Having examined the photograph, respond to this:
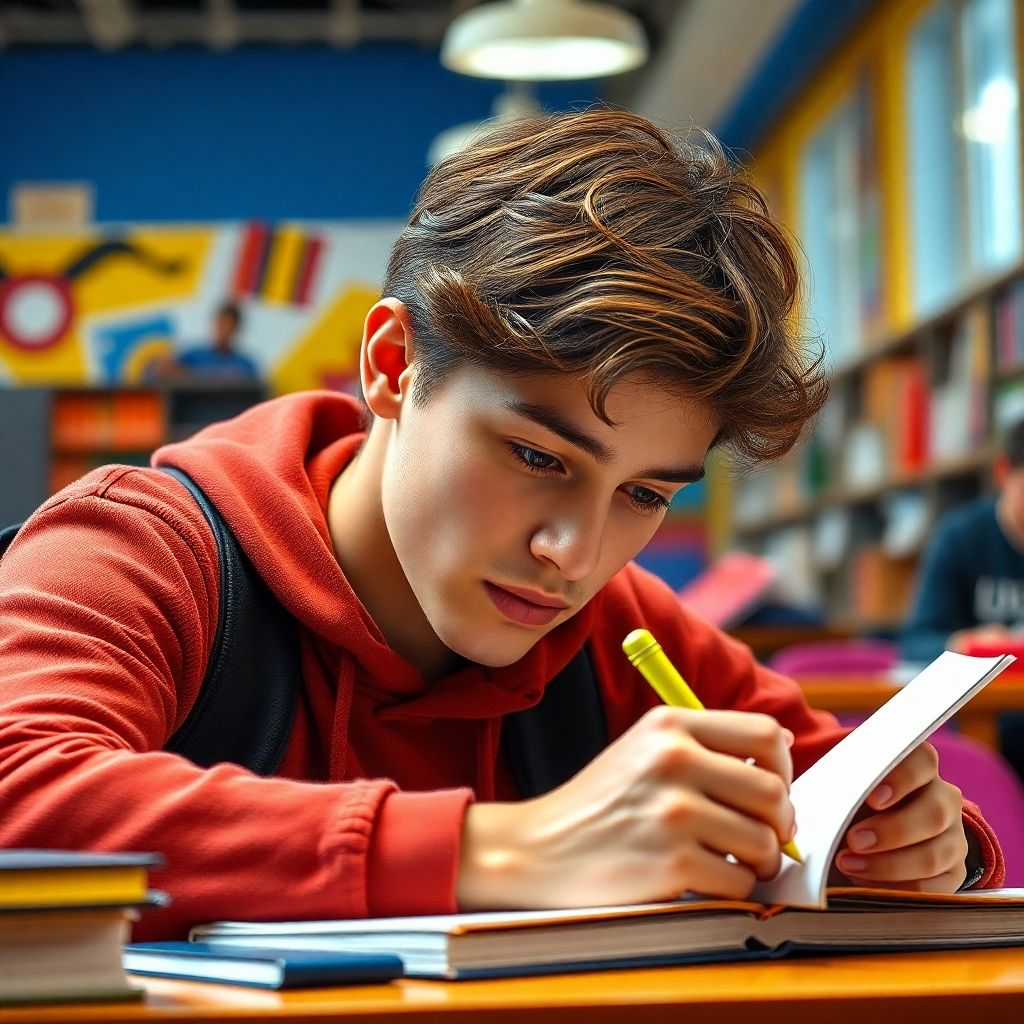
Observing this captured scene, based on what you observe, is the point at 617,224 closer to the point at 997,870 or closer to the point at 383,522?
Result: the point at 383,522

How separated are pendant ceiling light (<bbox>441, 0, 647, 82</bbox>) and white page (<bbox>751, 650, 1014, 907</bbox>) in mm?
3824

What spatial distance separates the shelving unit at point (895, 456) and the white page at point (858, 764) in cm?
365

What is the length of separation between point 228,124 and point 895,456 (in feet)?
15.2

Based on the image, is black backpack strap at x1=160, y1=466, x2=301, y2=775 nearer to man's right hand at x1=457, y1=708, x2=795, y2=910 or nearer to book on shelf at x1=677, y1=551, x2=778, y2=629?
man's right hand at x1=457, y1=708, x2=795, y2=910

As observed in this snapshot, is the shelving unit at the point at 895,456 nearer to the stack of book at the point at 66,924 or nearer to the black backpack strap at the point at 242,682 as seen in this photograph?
the black backpack strap at the point at 242,682

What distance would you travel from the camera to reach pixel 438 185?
3.86ft

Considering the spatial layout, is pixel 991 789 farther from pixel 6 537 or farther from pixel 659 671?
pixel 6 537

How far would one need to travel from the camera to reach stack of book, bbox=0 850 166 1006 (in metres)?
0.65

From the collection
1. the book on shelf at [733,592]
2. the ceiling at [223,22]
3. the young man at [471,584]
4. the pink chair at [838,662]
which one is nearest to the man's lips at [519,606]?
the young man at [471,584]

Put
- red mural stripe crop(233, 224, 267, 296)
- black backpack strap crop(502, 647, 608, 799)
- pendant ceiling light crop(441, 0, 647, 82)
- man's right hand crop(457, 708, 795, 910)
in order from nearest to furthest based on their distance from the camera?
man's right hand crop(457, 708, 795, 910), black backpack strap crop(502, 647, 608, 799), pendant ceiling light crop(441, 0, 647, 82), red mural stripe crop(233, 224, 267, 296)

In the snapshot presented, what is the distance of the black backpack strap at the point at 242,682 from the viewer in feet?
3.59

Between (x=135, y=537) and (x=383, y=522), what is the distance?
239mm

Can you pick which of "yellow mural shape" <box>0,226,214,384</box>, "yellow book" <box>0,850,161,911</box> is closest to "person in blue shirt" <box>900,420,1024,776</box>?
"yellow book" <box>0,850,161,911</box>

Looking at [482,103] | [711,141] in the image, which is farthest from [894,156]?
[711,141]
